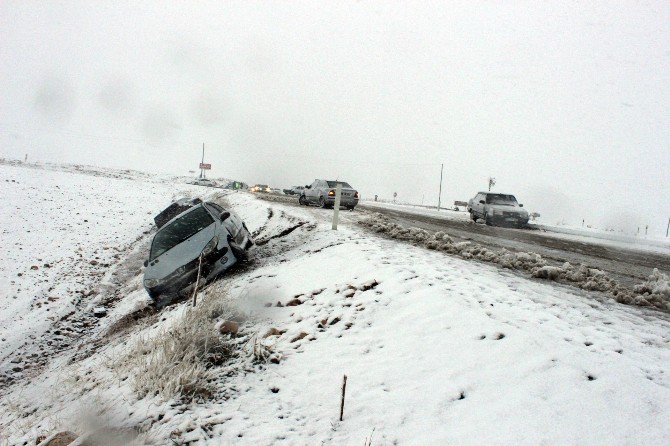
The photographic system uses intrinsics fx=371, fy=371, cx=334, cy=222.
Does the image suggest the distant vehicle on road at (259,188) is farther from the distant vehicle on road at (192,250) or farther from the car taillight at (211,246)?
the car taillight at (211,246)

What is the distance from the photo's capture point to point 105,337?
7652 mm

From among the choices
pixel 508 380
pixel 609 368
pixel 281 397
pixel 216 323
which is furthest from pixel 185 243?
pixel 609 368

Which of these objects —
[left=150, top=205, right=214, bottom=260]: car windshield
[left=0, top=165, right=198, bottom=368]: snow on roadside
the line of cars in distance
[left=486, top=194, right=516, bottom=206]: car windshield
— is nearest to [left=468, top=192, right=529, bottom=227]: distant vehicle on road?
[left=486, top=194, right=516, bottom=206]: car windshield

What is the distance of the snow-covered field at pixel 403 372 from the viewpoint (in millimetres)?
2787

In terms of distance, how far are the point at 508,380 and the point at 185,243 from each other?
23.1ft

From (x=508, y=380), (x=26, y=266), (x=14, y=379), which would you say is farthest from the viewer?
(x=26, y=266)

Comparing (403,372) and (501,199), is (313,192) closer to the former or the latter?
(501,199)

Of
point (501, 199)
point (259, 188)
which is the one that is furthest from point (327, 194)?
point (259, 188)

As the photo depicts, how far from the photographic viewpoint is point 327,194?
1897 centimetres

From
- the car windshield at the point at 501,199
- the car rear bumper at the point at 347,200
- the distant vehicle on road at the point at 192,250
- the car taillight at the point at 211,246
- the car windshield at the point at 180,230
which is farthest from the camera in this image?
the car windshield at the point at 501,199

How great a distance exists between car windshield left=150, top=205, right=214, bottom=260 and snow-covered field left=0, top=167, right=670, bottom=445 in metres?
2.05

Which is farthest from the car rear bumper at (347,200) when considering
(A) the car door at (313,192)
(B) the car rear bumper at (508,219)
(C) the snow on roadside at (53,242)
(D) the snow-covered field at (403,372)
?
(D) the snow-covered field at (403,372)

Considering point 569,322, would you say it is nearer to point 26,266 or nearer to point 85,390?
point 85,390

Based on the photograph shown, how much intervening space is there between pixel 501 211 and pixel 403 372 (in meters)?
16.7
